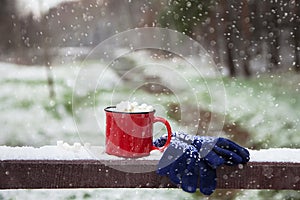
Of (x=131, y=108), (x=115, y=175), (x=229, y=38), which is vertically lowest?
(x=115, y=175)

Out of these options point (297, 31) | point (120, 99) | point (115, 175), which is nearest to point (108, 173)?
point (115, 175)

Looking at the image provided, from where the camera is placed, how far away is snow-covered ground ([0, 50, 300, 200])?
129 inches

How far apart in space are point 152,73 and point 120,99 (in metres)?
0.27

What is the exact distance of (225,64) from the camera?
335 cm

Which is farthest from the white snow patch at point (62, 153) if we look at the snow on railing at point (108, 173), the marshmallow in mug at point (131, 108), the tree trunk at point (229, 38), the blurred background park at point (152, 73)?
the tree trunk at point (229, 38)

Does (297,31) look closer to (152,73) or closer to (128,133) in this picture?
(152,73)

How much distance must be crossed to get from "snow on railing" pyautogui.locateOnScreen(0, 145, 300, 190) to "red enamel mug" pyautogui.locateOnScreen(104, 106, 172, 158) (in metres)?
0.03

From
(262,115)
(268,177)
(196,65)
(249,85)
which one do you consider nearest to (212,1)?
(196,65)

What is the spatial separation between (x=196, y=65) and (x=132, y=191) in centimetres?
96

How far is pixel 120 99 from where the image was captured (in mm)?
3240

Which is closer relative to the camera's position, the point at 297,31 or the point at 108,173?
the point at 108,173

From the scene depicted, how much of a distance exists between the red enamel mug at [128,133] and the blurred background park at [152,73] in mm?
1930

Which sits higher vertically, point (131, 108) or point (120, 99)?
point (131, 108)

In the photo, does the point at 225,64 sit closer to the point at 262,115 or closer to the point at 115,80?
the point at 262,115
